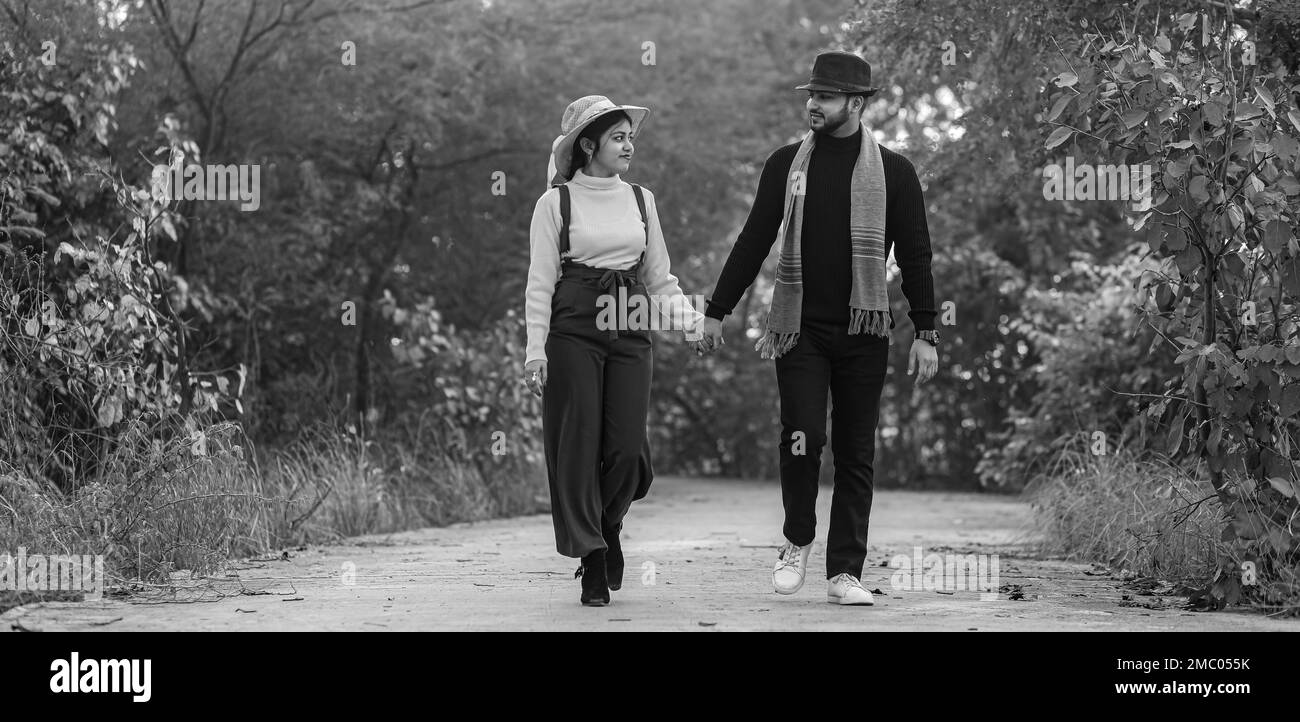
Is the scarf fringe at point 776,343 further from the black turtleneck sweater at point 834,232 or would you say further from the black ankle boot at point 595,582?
the black ankle boot at point 595,582

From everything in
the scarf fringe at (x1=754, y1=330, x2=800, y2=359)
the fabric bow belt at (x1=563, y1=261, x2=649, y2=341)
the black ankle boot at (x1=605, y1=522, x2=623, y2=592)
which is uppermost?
the fabric bow belt at (x1=563, y1=261, x2=649, y2=341)

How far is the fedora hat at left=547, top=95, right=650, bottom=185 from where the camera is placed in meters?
6.32

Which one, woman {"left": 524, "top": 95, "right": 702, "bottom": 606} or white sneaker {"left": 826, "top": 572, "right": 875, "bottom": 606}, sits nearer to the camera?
woman {"left": 524, "top": 95, "right": 702, "bottom": 606}

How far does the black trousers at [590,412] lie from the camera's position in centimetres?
621

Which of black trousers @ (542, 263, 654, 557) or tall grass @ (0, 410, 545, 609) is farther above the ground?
black trousers @ (542, 263, 654, 557)

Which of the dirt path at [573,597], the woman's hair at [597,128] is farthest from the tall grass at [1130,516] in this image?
the woman's hair at [597,128]

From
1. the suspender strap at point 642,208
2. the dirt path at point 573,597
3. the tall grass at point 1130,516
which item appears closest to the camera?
the dirt path at point 573,597

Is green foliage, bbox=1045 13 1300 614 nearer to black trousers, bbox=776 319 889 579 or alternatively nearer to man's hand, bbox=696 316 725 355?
black trousers, bbox=776 319 889 579

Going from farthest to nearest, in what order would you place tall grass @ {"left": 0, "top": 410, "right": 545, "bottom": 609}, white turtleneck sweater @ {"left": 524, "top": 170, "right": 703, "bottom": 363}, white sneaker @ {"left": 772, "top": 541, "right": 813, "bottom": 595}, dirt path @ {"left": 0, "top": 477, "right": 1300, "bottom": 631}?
1. tall grass @ {"left": 0, "top": 410, "right": 545, "bottom": 609}
2. white sneaker @ {"left": 772, "top": 541, "right": 813, "bottom": 595}
3. white turtleneck sweater @ {"left": 524, "top": 170, "right": 703, "bottom": 363}
4. dirt path @ {"left": 0, "top": 477, "right": 1300, "bottom": 631}

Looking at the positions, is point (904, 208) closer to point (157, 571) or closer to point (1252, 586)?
point (1252, 586)

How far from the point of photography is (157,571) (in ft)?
22.8

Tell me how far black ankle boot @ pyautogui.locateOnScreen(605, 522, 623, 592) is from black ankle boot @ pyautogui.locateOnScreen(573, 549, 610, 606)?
2.7 inches

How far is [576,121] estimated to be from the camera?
6.37 meters

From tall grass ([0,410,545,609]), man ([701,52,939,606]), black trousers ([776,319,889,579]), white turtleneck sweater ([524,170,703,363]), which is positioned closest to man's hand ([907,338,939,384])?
man ([701,52,939,606])
